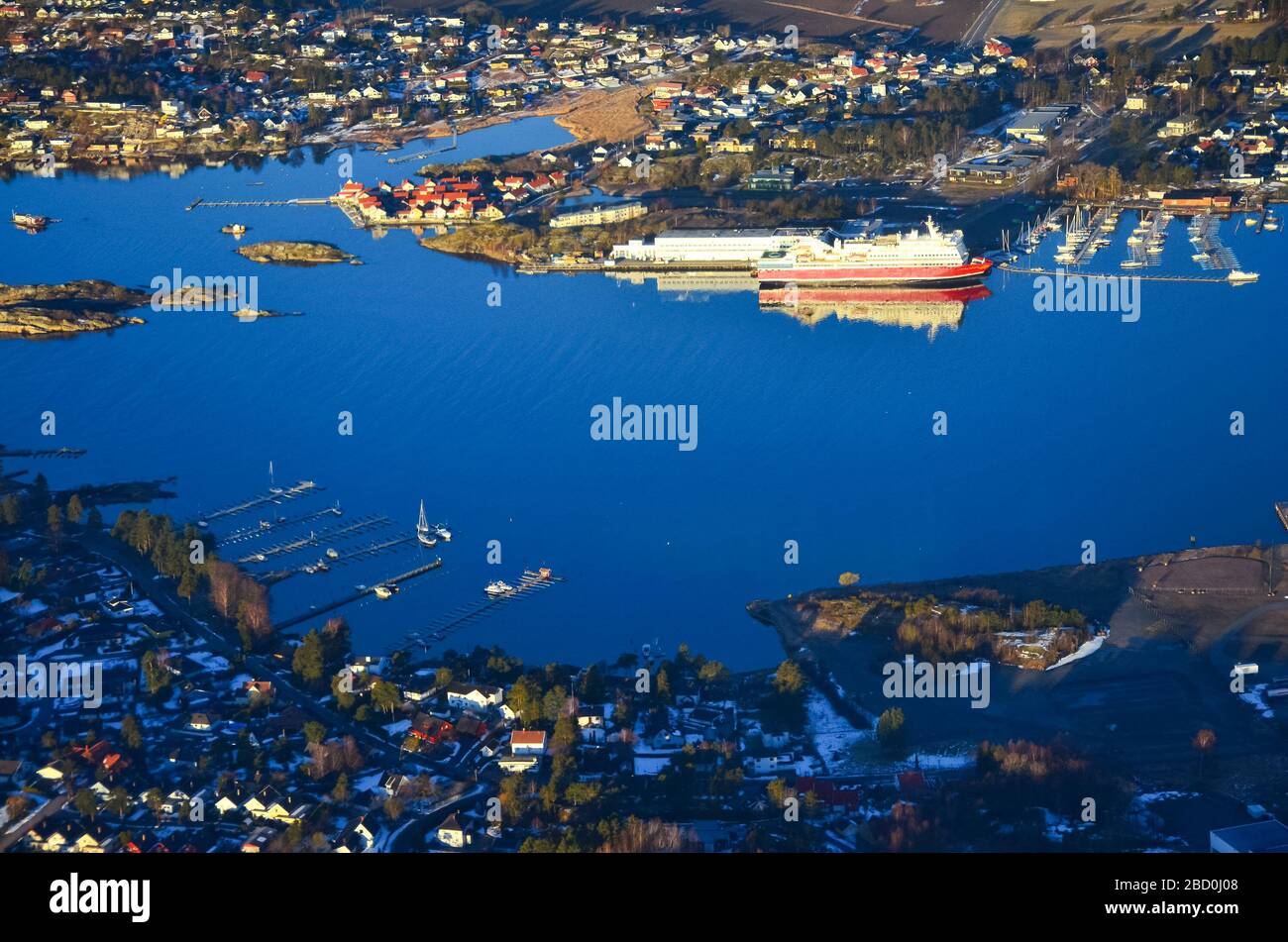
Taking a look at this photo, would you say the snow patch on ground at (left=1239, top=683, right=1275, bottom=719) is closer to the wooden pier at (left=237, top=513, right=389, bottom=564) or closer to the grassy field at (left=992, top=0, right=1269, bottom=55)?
the wooden pier at (left=237, top=513, right=389, bottom=564)

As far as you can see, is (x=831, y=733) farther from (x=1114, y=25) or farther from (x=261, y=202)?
(x=1114, y=25)

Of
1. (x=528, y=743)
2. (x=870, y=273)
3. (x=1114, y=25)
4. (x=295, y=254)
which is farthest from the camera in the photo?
(x=1114, y=25)

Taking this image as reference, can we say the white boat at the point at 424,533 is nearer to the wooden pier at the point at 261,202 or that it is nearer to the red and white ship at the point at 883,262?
the red and white ship at the point at 883,262

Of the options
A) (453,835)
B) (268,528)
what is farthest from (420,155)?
(453,835)
